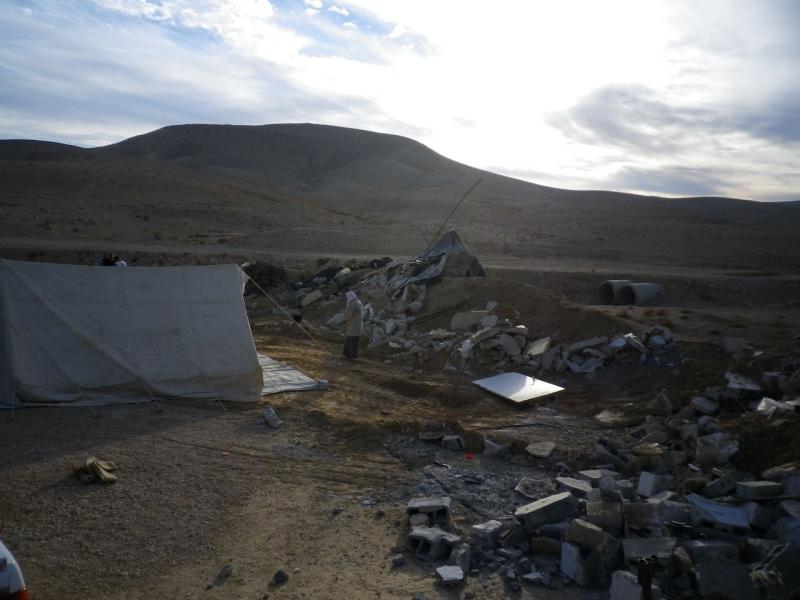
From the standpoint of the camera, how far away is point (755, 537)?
222 inches

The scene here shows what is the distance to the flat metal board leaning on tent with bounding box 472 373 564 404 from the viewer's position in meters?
10.4

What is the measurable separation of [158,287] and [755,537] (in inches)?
330

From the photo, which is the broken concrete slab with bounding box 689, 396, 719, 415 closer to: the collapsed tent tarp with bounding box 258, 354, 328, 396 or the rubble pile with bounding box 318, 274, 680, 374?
the rubble pile with bounding box 318, 274, 680, 374

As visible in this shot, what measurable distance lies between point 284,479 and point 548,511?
9.29 feet

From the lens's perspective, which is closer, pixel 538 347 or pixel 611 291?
pixel 538 347

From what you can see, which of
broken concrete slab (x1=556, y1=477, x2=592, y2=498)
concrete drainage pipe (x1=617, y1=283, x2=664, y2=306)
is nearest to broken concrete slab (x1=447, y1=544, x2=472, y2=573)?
broken concrete slab (x1=556, y1=477, x2=592, y2=498)

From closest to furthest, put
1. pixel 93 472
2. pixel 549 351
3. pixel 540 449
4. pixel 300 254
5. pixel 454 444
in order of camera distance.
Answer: pixel 93 472 < pixel 540 449 < pixel 454 444 < pixel 549 351 < pixel 300 254

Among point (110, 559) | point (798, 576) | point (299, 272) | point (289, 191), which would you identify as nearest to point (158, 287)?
point (110, 559)

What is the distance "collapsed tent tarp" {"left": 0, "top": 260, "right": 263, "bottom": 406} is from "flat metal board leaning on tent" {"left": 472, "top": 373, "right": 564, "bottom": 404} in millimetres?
3857

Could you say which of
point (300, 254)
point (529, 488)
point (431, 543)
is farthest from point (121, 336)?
point (300, 254)

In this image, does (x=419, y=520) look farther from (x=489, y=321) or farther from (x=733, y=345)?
(x=489, y=321)

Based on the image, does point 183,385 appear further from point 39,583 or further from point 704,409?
point 704,409

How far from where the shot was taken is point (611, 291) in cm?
1794

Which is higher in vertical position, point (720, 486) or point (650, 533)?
point (720, 486)
